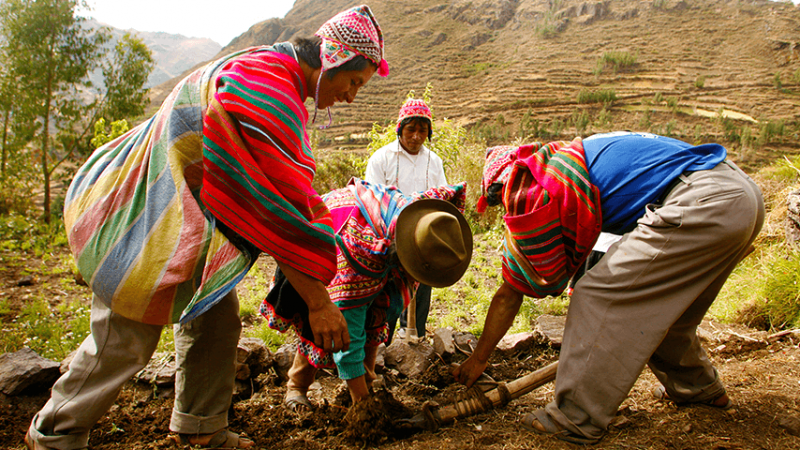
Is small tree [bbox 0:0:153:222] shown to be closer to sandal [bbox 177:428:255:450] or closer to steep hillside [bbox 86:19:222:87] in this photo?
sandal [bbox 177:428:255:450]

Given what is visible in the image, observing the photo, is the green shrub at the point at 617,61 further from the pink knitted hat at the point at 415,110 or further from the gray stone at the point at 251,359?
the gray stone at the point at 251,359

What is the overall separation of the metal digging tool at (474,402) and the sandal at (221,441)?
30.4 inches

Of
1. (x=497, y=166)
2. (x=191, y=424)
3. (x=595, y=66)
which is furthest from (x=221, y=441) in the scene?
(x=595, y=66)

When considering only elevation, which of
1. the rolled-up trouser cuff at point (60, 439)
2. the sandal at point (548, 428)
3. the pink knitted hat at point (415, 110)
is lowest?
the sandal at point (548, 428)

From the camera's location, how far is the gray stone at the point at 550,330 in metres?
3.18

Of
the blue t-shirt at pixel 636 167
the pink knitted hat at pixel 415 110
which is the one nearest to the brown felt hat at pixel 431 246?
the blue t-shirt at pixel 636 167

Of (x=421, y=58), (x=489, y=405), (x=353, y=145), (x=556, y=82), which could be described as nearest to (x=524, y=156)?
(x=489, y=405)

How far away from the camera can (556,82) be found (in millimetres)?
42812

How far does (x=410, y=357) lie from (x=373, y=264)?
1089mm

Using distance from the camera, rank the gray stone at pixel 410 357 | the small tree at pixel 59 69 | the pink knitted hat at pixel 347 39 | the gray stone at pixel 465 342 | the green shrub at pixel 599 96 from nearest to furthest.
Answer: the pink knitted hat at pixel 347 39 → the gray stone at pixel 410 357 → the gray stone at pixel 465 342 → the small tree at pixel 59 69 → the green shrub at pixel 599 96

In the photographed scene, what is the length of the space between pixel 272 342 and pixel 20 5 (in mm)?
10722

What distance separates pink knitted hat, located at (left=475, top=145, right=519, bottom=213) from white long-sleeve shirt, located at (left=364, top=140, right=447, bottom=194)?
1532 mm

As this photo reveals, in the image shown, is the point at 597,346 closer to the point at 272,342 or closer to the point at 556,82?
the point at 272,342

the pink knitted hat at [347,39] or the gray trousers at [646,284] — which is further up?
the pink knitted hat at [347,39]
